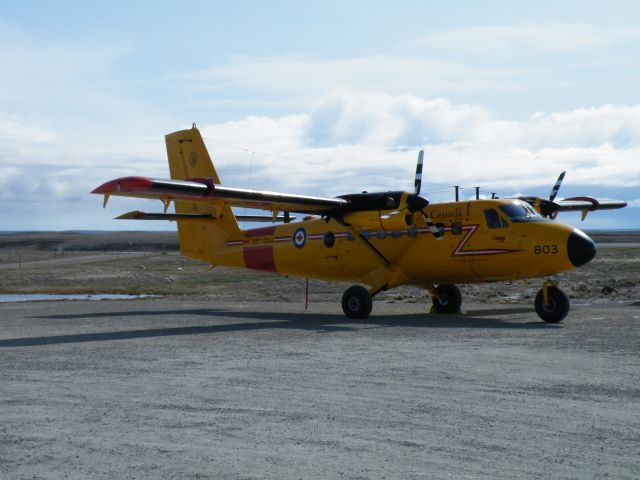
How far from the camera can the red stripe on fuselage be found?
2627cm

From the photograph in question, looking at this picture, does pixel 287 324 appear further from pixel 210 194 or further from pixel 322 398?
pixel 322 398

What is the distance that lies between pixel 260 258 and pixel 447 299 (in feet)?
21.4

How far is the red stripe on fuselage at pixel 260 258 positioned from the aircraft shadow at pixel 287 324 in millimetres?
2088

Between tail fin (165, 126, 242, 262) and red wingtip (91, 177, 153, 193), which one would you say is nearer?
red wingtip (91, 177, 153, 193)

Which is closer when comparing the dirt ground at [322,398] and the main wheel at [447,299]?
the dirt ground at [322,398]

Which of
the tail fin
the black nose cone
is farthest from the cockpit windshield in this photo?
the tail fin

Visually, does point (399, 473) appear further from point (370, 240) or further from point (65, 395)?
point (370, 240)

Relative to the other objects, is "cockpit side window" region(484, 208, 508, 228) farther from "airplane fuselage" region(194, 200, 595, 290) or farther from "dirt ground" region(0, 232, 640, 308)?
"dirt ground" region(0, 232, 640, 308)

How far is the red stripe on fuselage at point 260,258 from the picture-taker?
86.2 ft

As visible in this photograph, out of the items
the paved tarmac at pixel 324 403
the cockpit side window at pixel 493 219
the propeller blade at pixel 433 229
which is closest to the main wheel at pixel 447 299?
the propeller blade at pixel 433 229

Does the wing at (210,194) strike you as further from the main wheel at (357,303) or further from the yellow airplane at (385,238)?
the main wheel at (357,303)

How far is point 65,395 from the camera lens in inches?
406

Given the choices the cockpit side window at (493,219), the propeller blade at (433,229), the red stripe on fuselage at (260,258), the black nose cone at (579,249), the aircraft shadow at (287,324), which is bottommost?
the aircraft shadow at (287,324)

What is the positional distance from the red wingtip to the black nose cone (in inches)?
415
